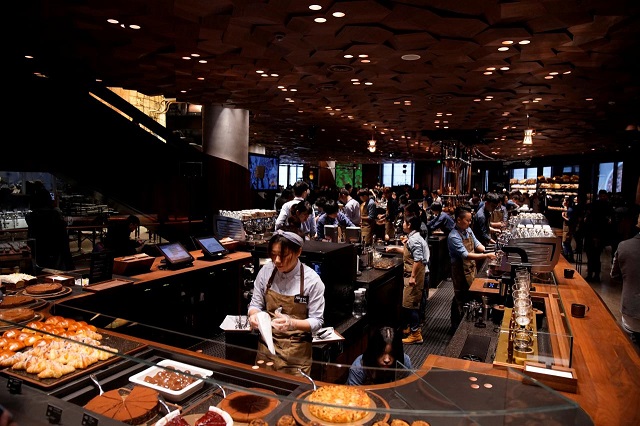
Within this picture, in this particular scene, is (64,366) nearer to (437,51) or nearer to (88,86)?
(437,51)

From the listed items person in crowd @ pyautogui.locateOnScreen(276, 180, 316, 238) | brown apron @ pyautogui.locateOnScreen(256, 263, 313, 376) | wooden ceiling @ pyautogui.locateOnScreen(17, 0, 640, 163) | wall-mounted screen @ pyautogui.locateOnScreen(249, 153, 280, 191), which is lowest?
brown apron @ pyautogui.locateOnScreen(256, 263, 313, 376)

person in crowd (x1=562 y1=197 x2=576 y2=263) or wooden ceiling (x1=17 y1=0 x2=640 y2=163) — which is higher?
wooden ceiling (x1=17 y1=0 x2=640 y2=163)

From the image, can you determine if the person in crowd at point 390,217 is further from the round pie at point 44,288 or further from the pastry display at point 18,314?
the pastry display at point 18,314

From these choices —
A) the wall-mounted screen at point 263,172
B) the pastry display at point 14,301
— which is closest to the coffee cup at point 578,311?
the pastry display at point 14,301

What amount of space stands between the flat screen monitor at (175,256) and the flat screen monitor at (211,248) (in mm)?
410

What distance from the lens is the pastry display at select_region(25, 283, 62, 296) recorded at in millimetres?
3414

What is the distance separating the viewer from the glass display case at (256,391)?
154 cm

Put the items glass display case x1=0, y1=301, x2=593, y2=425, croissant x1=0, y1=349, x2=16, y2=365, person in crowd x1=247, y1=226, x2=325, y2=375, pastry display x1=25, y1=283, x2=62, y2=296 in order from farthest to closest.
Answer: pastry display x1=25, y1=283, x2=62, y2=296 < person in crowd x1=247, y1=226, x2=325, y2=375 < croissant x1=0, y1=349, x2=16, y2=365 < glass display case x1=0, y1=301, x2=593, y2=425

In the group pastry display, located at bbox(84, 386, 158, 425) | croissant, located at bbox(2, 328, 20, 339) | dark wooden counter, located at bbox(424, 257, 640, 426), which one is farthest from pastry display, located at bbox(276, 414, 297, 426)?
croissant, located at bbox(2, 328, 20, 339)

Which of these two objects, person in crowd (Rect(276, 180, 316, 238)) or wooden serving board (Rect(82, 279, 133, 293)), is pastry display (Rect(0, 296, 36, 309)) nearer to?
wooden serving board (Rect(82, 279, 133, 293))

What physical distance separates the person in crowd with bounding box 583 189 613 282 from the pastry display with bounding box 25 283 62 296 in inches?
381

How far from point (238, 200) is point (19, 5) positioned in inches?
304

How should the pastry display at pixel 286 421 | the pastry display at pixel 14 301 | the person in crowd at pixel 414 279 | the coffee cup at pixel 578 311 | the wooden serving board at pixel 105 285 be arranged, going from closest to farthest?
the pastry display at pixel 286 421, the pastry display at pixel 14 301, the coffee cup at pixel 578 311, the wooden serving board at pixel 105 285, the person in crowd at pixel 414 279

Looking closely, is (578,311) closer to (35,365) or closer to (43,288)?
(35,365)
